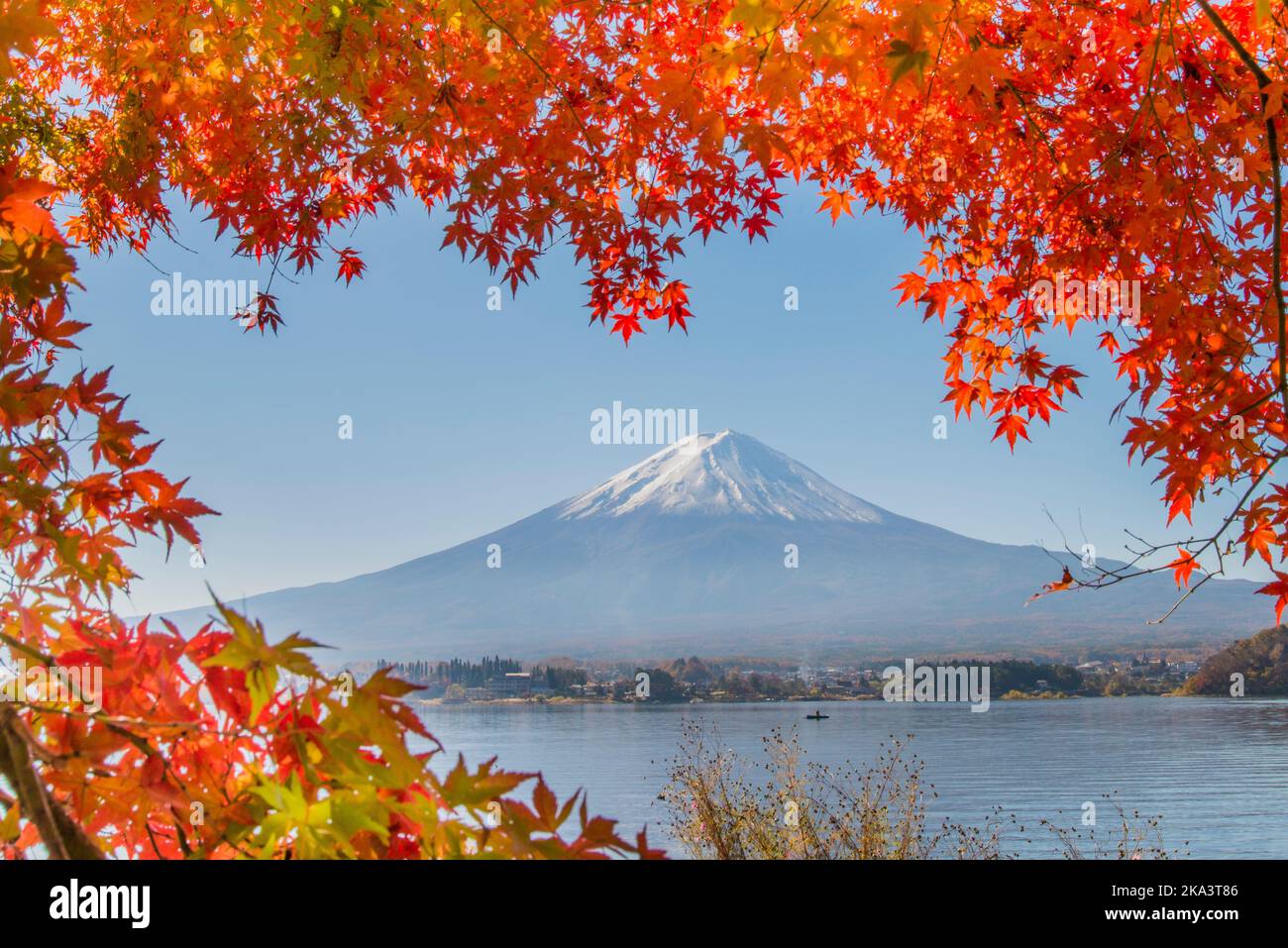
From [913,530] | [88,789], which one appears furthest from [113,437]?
[913,530]

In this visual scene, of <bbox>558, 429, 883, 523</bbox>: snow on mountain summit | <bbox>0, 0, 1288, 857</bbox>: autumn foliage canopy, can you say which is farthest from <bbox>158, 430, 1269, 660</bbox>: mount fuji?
<bbox>0, 0, 1288, 857</bbox>: autumn foliage canopy

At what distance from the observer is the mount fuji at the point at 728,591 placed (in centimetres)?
6412

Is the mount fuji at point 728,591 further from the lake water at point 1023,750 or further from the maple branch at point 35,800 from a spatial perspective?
the maple branch at point 35,800

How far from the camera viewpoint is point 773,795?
570 centimetres

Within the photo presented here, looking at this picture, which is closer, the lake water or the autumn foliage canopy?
the autumn foliage canopy

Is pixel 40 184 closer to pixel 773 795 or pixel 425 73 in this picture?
pixel 425 73

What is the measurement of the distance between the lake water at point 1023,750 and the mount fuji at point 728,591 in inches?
222

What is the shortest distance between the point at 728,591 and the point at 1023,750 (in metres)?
31.2

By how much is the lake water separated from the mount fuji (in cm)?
563

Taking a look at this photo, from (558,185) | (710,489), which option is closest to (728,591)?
(710,489)

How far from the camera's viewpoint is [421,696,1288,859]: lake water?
86.0 ft

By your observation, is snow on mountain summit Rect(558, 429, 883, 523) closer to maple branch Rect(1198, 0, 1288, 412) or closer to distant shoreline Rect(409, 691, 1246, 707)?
distant shoreline Rect(409, 691, 1246, 707)

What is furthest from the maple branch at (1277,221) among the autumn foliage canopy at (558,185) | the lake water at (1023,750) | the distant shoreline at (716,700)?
the distant shoreline at (716,700)

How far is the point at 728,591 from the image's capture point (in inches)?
3009
